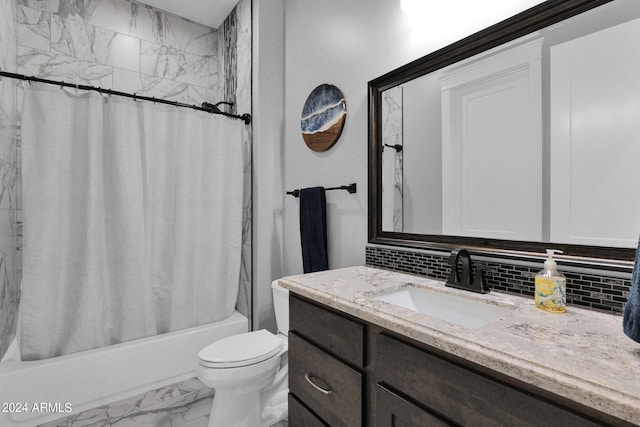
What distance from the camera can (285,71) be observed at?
221 centimetres

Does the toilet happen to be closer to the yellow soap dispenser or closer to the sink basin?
the sink basin

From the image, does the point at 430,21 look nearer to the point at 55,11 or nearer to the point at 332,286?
the point at 332,286

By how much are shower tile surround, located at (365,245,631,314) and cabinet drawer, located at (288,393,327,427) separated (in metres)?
0.68

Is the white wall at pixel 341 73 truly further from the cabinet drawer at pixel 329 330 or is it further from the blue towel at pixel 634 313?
the blue towel at pixel 634 313

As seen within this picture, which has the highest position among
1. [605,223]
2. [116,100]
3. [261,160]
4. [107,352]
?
[116,100]

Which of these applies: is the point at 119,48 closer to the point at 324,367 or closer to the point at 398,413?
the point at 324,367

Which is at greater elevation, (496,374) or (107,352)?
(496,374)

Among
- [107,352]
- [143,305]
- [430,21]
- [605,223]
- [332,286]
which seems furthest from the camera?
[143,305]

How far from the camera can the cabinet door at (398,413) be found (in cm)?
66

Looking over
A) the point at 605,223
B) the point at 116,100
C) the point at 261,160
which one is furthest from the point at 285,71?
the point at 605,223

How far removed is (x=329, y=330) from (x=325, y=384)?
0.61ft

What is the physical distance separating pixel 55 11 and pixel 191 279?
2173 millimetres

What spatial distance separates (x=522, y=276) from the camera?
3.14 ft

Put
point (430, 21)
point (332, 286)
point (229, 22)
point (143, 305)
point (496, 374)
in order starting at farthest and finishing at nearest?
1. point (229, 22)
2. point (143, 305)
3. point (430, 21)
4. point (332, 286)
5. point (496, 374)
